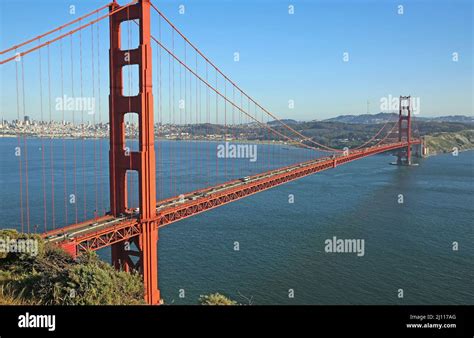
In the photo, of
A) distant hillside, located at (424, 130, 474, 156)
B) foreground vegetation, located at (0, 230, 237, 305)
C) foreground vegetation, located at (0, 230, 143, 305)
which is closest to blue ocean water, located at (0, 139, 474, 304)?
foreground vegetation, located at (0, 230, 237, 305)

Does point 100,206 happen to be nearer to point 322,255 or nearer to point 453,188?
point 322,255

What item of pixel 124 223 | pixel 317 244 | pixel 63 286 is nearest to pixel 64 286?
pixel 63 286

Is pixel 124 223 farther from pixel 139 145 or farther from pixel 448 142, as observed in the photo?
pixel 448 142

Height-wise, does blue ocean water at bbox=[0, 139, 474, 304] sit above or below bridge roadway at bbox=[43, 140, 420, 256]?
below

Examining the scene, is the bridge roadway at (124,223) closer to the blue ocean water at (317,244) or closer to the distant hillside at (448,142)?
the blue ocean water at (317,244)

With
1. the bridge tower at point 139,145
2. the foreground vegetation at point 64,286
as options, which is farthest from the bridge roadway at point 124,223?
the foreground vegetation at point 64,286

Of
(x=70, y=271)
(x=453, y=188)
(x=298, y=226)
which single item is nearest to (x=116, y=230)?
(x=70, y=271)

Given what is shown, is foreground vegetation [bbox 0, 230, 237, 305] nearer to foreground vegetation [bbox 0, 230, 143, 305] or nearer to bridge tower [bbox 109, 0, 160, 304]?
foreground vegetation [bbox 0, 230, 143, 305]
